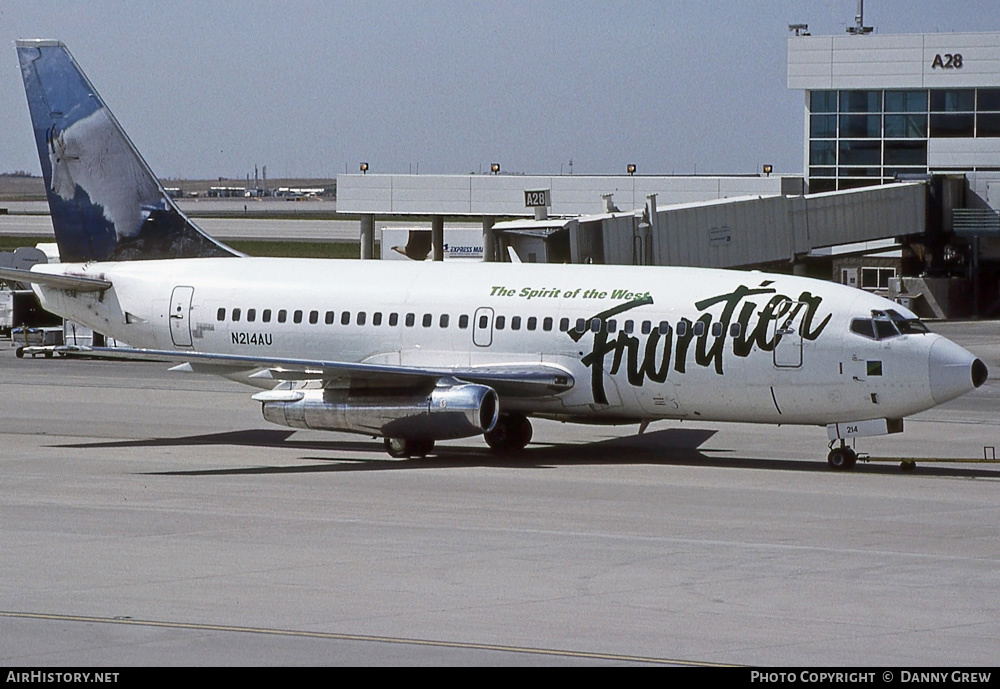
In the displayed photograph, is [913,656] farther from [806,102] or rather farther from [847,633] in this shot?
[806,102]

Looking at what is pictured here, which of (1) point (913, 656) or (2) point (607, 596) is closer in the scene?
(1) point (913, 656)

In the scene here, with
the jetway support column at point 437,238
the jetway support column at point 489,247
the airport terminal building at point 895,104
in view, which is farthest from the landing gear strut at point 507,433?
the jetway support column at point 437,238

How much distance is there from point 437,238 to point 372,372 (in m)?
52.9

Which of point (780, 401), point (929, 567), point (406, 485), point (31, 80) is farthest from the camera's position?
point (31, 80)

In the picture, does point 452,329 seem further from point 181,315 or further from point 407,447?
point 181,315

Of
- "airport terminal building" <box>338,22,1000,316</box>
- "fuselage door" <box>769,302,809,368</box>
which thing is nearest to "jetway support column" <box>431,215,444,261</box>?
"airport terminal building" <box>338,22,1000,316</box>

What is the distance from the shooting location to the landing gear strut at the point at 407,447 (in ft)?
107

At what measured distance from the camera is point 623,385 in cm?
3180

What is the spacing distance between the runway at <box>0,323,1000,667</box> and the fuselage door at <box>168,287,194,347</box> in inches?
91.9

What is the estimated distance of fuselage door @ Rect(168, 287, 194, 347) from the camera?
120 feet

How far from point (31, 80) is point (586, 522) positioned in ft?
70.9

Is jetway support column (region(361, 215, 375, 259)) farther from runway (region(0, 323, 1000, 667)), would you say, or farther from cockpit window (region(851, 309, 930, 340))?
cockpit window (region(851, 309, 930, 340))

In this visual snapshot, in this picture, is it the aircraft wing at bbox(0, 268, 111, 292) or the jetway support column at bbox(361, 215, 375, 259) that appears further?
the jetway support column at bbox(361, 215, 375, 259)

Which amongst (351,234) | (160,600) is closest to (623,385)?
(160,600)
